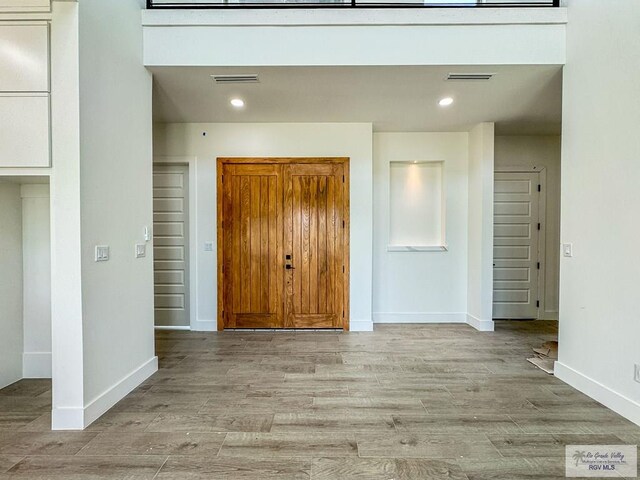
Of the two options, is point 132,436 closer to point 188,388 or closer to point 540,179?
point 188,388

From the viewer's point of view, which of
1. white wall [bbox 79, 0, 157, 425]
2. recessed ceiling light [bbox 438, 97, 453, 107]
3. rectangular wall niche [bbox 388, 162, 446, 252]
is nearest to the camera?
white wall [bbox 79, 0, 157, 425]

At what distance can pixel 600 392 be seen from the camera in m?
2.63

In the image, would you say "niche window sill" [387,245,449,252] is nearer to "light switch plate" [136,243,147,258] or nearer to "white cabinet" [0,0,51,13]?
"light switch plate" [136,243,147,258]

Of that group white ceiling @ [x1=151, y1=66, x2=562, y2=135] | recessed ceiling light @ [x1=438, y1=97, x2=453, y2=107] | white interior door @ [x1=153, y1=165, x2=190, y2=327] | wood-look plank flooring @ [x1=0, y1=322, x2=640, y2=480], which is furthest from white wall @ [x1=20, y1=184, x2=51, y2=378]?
recessed ceiling light @ [x1=438, y1=97, x2=453, y2=107]

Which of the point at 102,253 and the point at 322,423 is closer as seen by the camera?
the point at 322,423

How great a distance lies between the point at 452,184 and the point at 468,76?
2.00 m

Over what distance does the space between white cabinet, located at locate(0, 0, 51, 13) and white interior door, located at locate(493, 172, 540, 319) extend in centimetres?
542

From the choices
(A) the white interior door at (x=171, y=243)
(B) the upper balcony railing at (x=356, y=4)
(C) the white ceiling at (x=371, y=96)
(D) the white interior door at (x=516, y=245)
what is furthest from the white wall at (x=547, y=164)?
(A) the white interior door at (x=171, y=243)

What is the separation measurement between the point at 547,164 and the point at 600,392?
3.69 metres

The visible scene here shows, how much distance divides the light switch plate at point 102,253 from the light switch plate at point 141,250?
0.43 metres

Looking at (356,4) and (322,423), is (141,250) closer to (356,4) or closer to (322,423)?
(322,423)

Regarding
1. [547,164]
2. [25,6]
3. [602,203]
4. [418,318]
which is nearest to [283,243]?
[418,318]

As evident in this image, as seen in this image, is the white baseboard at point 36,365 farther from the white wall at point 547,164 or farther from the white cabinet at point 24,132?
the white wall at point 547,164

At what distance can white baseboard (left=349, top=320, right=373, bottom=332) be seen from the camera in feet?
15.0
